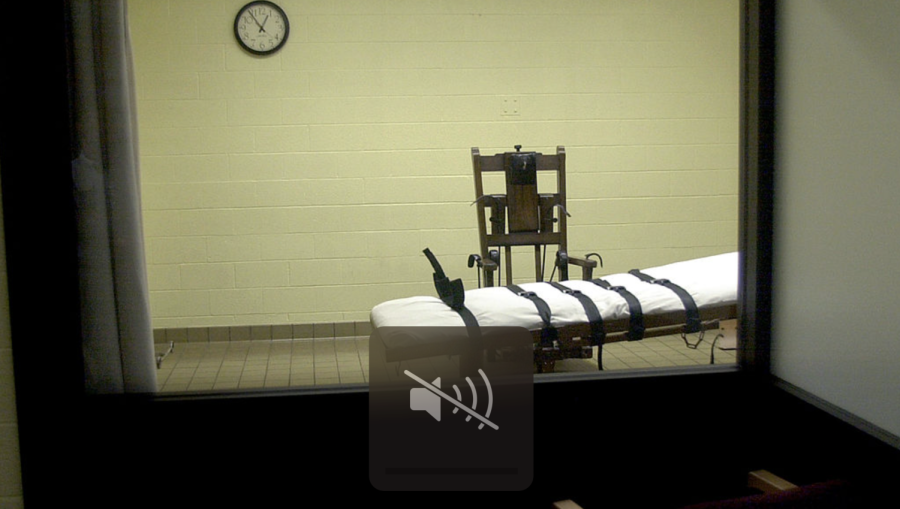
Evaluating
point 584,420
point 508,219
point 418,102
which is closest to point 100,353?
point 584,420

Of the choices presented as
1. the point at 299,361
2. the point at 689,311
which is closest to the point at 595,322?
the point at 689,311

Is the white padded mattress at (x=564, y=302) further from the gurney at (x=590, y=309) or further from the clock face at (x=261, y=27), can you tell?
the clock face at (x=261, y=27)

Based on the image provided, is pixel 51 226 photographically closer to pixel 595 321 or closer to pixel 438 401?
pixel 438 401

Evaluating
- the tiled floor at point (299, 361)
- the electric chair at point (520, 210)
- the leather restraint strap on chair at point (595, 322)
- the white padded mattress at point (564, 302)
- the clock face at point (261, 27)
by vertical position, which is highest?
the clock face at point (261, 27)

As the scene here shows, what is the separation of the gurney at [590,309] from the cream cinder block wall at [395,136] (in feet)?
4.51

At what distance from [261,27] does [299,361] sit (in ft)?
6.14

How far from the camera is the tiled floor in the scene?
6.74ft

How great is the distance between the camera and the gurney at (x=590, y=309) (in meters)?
2.57

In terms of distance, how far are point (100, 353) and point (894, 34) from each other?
5.83 feet

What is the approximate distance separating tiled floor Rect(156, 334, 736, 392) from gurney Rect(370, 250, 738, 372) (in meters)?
0.07

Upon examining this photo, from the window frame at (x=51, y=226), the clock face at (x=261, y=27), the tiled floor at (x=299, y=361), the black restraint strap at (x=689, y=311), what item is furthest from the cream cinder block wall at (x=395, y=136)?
the window frame at (x=51, y=226)

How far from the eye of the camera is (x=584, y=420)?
1870mm

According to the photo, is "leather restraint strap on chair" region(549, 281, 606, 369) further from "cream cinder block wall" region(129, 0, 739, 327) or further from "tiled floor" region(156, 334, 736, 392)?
"cream cinder block wall" region(129, 0, 739, 327)

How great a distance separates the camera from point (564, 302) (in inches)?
106
